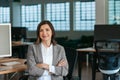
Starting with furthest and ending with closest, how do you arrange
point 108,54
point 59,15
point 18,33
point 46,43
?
point 59,15
point 18,33
point 108,54
point 46,43

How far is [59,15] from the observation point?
13.4m

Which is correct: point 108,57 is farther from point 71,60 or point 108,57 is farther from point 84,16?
point 84,16

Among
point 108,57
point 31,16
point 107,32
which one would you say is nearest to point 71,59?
point 108,57

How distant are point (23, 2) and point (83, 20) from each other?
341 centimetres

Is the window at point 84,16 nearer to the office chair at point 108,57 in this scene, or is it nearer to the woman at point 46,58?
the office chair at point 108,57

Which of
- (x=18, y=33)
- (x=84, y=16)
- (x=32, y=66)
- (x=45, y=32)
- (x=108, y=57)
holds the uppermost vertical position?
(x=84, y=16)

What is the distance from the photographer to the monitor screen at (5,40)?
11.8 feet

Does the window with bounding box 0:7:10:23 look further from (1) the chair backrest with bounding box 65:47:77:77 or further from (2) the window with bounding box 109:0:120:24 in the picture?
(1) the chair backrest with bounding box 65:47:77:77

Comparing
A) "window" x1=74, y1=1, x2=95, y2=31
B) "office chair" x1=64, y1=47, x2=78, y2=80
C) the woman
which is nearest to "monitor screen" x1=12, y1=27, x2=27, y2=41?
"window" x1=74, y1=1, x2=95, y2=31

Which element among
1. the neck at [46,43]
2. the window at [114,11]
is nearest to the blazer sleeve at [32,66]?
the neck at [46,43]

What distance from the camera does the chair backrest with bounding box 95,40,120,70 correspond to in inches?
191

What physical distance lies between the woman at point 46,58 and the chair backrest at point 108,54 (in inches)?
76.4

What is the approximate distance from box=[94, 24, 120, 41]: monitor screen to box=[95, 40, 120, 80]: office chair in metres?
0.75

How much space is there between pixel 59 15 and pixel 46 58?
412 inches
